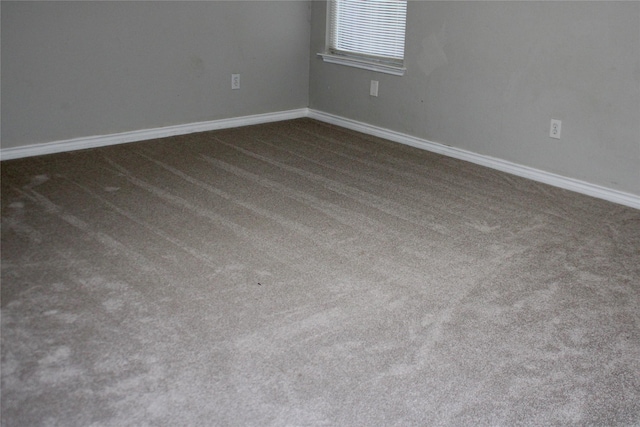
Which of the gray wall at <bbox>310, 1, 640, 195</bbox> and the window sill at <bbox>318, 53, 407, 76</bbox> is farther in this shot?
the window sill at <bbox>318, 53, 407, 76</bbox>

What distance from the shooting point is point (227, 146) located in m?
4.50

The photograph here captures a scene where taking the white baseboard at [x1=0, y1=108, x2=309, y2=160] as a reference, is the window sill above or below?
above

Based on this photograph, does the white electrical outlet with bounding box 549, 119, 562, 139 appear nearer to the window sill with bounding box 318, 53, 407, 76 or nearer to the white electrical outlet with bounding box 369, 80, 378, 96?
the window sill with bounding box 318, 53, 407, 76

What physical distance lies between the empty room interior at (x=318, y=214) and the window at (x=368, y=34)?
2cm

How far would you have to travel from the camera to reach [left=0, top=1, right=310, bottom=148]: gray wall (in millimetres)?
3902

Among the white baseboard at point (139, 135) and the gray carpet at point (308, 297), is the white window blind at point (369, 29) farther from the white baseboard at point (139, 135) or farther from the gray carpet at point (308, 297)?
the gray carpet at point (308, 297)

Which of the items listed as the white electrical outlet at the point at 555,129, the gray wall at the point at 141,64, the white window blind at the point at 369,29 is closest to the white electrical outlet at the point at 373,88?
the white window blind at the point at 369,29

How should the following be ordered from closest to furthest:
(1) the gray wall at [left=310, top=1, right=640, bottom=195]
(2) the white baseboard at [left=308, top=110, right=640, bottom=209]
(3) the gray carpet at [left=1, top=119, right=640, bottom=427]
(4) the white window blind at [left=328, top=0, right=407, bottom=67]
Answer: (3) the gray carpet at [left=1, top=119, right=640, bottom=427]
(1) the gray wall at [left=310, top=1, right=640, bottom=195]
(2) the white baseboard at [left=308, top=110, right=640, bottom=209]
(4) the white window blind at [left=328, top=0, right=407, bottom=67]

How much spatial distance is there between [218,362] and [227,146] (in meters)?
2.64

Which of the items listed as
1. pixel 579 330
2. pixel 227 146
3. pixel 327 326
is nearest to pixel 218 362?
pixel 327 326

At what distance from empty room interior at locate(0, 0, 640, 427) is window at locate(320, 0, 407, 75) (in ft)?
0.07

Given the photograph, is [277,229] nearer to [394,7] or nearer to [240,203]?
[240,203]

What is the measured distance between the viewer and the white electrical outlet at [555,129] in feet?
12.6

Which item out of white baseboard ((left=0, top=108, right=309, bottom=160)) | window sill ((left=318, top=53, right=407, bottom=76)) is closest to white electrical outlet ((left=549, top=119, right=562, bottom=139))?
window sill ((left=318, top=53, right=407, bottom=76))
